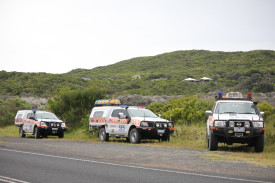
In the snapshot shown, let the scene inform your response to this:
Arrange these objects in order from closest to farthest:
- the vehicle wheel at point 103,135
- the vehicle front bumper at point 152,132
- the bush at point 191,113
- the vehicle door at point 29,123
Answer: the vehicle front bumper at point 152,132
the vehicle wheel at point 103,135
the vehicle door at point 29,123
the bush at point 191,113

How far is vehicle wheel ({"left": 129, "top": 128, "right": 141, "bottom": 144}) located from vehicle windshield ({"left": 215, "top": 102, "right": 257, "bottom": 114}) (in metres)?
4.67

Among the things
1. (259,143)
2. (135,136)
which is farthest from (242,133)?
(135,136)

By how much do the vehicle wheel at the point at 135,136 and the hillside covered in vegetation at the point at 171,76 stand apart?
18.6 metres

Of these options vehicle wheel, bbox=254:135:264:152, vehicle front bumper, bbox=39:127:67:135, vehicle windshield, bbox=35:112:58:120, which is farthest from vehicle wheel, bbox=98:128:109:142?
vehicle wheel, bbox=254:135:264:152

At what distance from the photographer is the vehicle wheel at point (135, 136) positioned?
18259mm

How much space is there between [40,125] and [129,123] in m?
7.56

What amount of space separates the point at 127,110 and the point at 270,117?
916 cm

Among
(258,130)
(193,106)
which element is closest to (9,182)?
(258,130)

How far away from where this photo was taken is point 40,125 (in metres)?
24.1

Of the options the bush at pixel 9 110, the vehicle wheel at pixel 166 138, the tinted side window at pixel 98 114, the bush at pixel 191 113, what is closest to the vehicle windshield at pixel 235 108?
the vehicle wheel at pixel 166 138

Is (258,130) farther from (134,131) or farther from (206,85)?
(206,85)

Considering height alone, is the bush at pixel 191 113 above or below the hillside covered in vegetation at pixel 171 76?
below

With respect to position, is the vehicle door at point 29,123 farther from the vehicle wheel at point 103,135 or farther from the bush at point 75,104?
the bush at point 75,104

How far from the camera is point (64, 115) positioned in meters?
32.2
